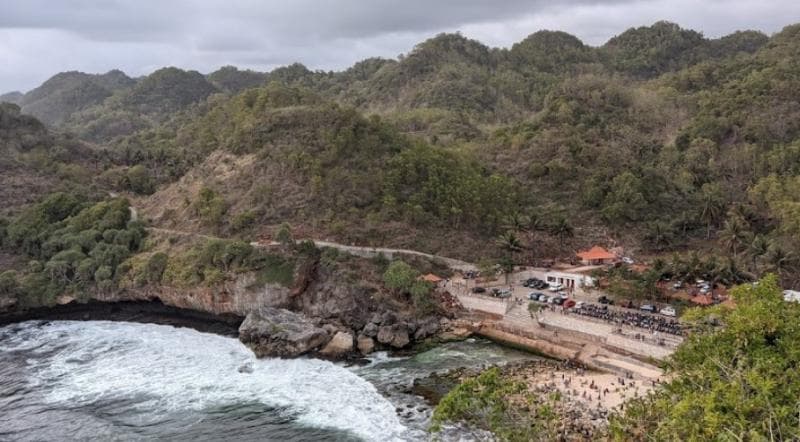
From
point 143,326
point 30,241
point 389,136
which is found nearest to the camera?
point 143,326

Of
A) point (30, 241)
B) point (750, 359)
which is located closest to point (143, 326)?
point (30, 241)

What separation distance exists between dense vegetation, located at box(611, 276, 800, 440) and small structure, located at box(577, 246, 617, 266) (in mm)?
32725

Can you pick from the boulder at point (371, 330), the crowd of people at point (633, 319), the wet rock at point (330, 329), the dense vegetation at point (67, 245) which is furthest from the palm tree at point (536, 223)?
the dense vegetation at point (67, 245)

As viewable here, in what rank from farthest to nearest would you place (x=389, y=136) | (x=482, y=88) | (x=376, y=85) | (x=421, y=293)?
(x=376, y=85) < (x=482, y=88) < (x=389, y=136) < (x=421, y=293)

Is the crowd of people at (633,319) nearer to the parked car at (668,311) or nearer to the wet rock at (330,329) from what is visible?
the parked car at (668,311)

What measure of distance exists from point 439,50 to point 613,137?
262 feet

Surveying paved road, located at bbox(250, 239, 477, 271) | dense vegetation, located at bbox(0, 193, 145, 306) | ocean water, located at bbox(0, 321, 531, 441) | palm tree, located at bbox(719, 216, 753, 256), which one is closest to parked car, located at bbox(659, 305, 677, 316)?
ocean water, located at bbox(0, 321, 531, 441)

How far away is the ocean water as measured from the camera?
3669 cm

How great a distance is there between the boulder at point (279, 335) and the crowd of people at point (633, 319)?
22.5 meters

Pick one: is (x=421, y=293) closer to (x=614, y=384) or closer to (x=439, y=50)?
(x=614, y=384)

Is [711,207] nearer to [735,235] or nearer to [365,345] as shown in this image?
[735,235]

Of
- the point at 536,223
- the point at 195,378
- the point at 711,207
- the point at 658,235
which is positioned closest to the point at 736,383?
the point at 195,378

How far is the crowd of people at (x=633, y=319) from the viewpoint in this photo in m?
44.8

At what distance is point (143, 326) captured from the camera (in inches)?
2264
